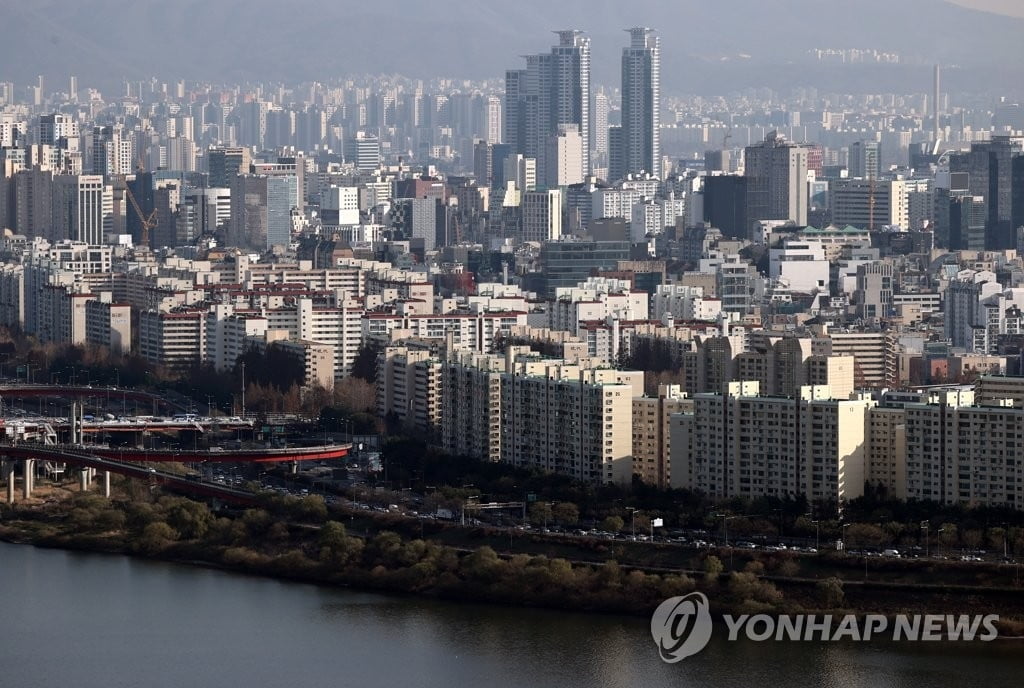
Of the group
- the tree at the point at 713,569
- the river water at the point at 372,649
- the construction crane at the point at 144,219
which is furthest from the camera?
the construction crane at the point at 144,219

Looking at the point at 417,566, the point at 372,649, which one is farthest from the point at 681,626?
the point at 417,566

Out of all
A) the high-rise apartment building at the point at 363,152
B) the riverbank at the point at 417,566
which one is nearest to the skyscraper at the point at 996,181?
the high-rise apartment building at the point at 363,152

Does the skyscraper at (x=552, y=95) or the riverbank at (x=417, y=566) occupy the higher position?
the skyscraper at (x=552, y=95)

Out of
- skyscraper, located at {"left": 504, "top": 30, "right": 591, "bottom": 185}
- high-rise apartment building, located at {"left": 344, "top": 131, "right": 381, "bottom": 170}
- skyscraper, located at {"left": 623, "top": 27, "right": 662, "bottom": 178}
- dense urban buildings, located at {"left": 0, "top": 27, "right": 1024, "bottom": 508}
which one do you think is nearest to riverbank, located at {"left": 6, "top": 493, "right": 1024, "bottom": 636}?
dense urban buildings, located at {"left": 0, "top": 27, "right": 1024, "bottom": 508}

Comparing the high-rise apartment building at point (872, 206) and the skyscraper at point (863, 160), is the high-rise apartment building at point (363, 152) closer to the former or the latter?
the skyscraper at point (863, 160)

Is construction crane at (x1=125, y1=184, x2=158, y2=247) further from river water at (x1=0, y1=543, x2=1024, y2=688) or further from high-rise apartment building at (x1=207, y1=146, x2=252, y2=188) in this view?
river water at (x1=0, y1=543, x2=1024, y2=688)

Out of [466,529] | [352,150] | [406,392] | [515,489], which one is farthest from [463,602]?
[352,150]

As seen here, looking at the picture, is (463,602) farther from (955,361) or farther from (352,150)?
(352,150)

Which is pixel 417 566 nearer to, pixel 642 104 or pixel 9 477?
pixel 9 477
